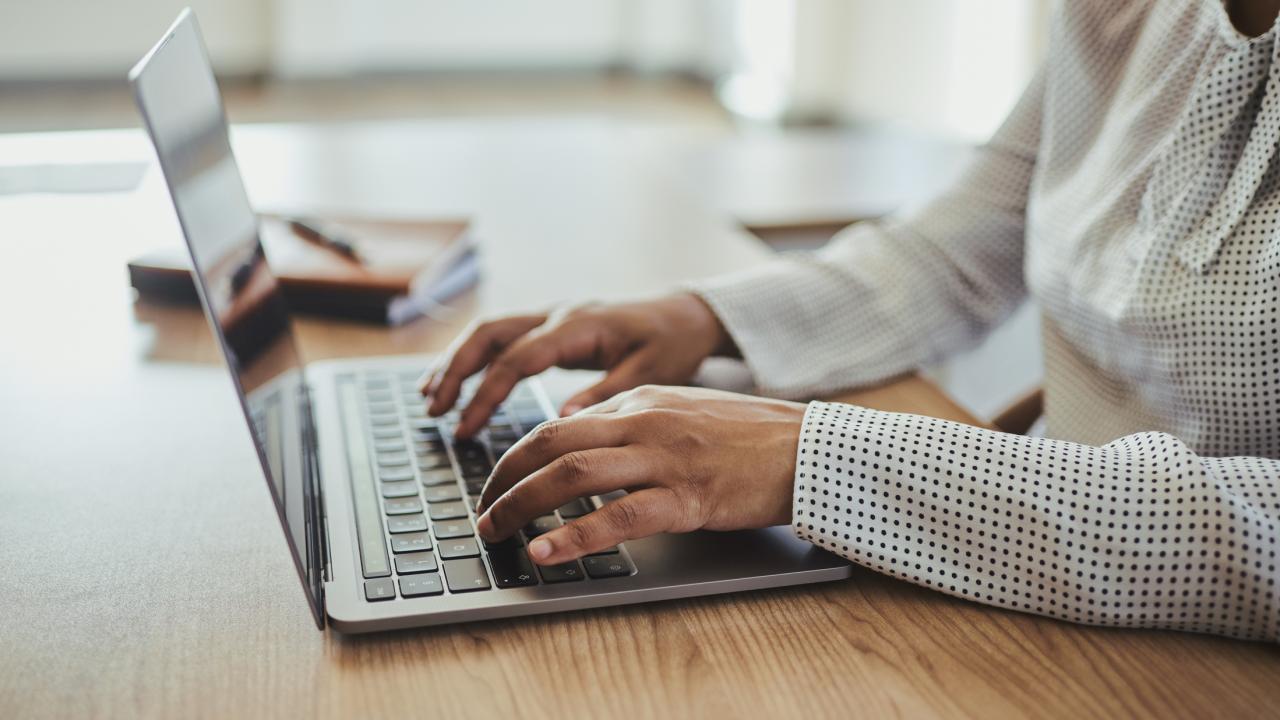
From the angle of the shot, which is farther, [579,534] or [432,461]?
[432,461]

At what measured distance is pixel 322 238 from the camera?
1.25 metres

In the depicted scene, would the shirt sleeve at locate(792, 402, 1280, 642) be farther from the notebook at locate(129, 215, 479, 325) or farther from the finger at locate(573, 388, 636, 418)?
the notebook at locate(129, 215, 479, 325)

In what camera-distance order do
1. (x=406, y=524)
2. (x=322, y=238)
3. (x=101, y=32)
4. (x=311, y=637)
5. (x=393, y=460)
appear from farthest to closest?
1. (x=101, y=32)
2. (x=322, y=238)
3. (x=393, y=460)
4. (x=406, y=524)
5. (x=311, y=637)

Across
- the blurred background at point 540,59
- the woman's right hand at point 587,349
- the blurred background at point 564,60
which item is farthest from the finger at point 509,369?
the blurred background at point 540,59

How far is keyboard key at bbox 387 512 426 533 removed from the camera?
0.72m

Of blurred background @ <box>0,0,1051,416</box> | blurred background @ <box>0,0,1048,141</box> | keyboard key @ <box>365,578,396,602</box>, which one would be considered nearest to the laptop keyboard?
keyboard key @ <box>365,578,396,602</box>

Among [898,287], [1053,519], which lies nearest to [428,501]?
[1053,519]

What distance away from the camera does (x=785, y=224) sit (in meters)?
1.46

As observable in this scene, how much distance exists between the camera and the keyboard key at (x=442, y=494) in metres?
0.77

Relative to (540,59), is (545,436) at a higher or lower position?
higher

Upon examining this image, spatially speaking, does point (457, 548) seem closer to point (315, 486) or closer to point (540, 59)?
point (315, 486)

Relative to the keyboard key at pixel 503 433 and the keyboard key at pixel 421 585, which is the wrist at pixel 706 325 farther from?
the keyboard key at pixel 421 585

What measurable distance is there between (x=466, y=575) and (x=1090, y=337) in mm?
567

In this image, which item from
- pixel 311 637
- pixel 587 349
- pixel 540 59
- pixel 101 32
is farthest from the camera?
pixel 540 59
